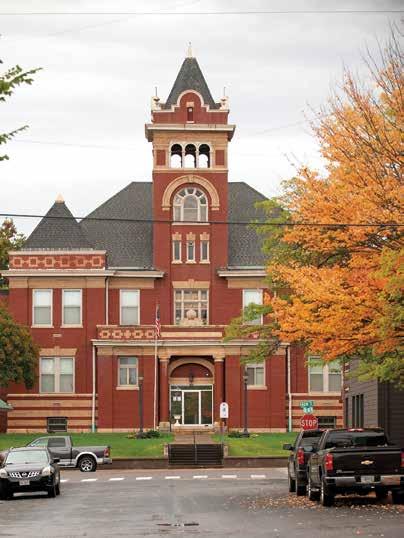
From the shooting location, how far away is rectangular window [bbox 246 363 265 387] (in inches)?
3076

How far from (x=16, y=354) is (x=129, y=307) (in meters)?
8.62

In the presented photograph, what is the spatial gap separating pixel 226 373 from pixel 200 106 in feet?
53.2

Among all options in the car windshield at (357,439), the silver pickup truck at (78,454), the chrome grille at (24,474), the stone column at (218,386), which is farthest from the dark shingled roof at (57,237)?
the car windshield at (357,439)

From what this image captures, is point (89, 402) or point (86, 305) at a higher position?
point (86, 305)

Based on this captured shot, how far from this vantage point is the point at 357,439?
31.2m

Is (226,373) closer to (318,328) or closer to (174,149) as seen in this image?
(174,149)

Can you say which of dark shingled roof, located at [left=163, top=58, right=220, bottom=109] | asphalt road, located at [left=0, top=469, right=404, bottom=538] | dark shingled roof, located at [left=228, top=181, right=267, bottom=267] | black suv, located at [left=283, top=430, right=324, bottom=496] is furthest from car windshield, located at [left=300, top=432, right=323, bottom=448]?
dark shingled roof, located at [left=163, top=58, right=220, bottom=109]

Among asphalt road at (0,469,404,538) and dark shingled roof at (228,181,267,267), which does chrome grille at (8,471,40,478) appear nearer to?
asphalt road at (0,469,404,538)

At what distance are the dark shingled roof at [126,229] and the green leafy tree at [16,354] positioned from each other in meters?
7.84

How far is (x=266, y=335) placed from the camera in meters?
52.7

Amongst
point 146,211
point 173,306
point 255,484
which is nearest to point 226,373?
point 173,306

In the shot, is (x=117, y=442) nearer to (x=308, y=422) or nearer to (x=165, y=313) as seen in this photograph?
→ (x=165, y=313)

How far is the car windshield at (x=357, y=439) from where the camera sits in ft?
102

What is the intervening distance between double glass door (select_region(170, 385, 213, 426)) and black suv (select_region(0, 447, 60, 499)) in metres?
41.6
